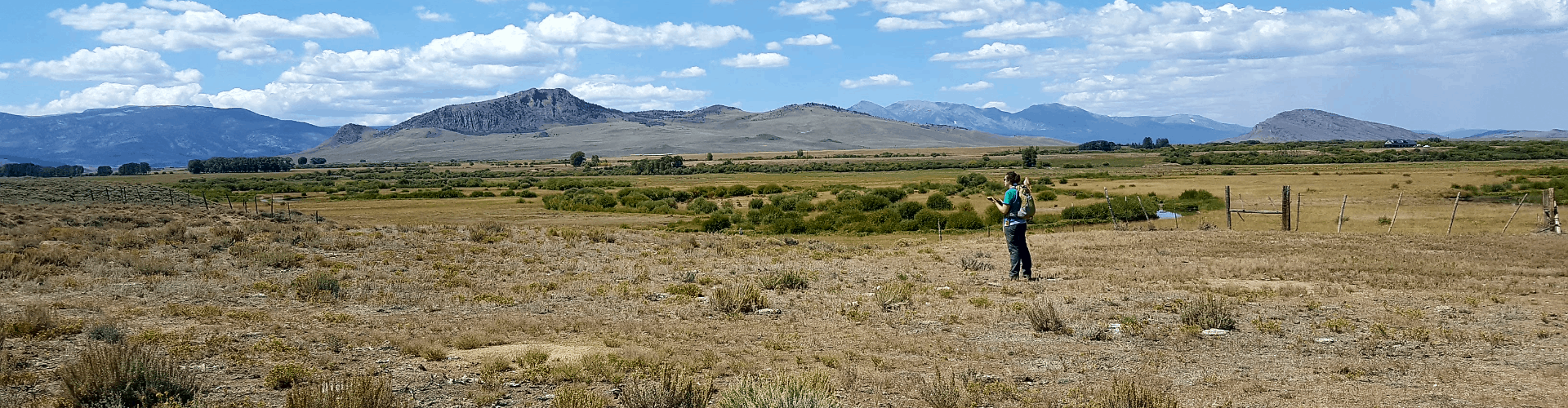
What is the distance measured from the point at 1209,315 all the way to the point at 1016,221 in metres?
4.01

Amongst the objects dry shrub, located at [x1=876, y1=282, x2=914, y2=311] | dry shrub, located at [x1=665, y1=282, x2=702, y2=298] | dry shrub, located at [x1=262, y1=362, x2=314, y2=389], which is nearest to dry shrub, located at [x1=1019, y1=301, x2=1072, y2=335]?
dry shrub, located at [x1=876, y1=282, x2=914, y2=311]

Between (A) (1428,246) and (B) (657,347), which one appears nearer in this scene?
(B) (657,347)

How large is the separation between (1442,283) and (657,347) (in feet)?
37.5

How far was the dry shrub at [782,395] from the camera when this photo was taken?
6.25 m

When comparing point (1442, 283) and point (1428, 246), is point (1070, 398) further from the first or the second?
point (1428, 246)

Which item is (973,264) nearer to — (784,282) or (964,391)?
(784,282)

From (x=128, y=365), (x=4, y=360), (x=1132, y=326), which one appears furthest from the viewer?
(x=1132, y=326)

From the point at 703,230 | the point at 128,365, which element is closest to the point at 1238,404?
the point at 128,365

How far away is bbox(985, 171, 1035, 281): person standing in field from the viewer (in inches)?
562

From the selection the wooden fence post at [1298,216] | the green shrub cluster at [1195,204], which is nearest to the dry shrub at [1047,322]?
the wooden fence post at [1298,216]

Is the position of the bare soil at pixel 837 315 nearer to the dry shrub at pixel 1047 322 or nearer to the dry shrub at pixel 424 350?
the dry shrub at pixel 424 350

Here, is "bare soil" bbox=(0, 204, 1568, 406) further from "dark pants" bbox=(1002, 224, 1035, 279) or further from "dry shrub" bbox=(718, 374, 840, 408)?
"dry shrub" bbox=(718, 374, 840, 408)

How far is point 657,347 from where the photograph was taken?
31.0ft

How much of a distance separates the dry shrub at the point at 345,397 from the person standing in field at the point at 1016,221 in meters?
9.64
